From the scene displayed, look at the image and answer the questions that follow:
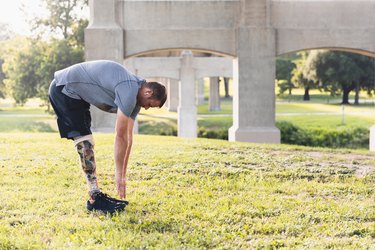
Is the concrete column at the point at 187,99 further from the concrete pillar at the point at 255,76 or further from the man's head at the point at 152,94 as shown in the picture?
the man's head at the point at 152,94

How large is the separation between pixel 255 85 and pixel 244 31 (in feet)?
5.99

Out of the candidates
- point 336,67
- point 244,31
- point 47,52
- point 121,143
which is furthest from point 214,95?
point 121,143

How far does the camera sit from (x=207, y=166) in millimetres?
8125

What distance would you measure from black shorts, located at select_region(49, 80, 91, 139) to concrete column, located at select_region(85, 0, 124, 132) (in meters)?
12.5

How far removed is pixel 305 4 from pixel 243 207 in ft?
43.9

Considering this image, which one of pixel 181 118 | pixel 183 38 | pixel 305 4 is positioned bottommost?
pixel 181 118

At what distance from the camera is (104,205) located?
17.0 feet

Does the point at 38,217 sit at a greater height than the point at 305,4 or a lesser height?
lesser

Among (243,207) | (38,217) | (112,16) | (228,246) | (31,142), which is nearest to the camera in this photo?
(228,246)

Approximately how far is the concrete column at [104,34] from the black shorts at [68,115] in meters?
12.5

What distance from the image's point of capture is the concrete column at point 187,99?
29234 millimetres

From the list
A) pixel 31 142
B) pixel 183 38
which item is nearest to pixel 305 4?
pixel 183 38

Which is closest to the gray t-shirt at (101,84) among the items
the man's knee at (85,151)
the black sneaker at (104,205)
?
the man's knee at (85,151)

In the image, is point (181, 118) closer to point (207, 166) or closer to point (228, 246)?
point (207, 166)
